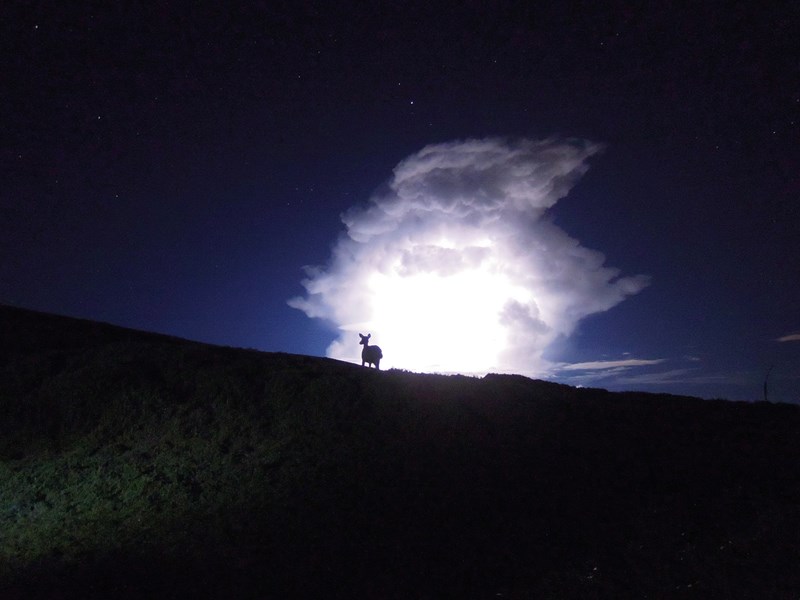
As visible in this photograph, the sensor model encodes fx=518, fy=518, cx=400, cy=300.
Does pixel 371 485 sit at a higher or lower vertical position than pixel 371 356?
lower

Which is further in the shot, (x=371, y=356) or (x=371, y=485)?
(x=371, y=356)

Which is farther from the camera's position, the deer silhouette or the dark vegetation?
the deer silhouette

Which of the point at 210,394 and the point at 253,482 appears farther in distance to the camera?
the point at 210,394

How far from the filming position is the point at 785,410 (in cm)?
2056

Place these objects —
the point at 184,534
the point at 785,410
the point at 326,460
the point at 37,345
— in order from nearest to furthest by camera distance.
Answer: the point at 184,534 → the point at 326,460 → the point at 785,410 → the point at 37,345

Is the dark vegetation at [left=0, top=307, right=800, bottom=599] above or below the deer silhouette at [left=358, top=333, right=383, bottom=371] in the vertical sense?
below

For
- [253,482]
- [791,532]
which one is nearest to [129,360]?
[253,482]

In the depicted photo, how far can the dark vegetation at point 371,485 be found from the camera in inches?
389

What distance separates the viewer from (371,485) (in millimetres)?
13305

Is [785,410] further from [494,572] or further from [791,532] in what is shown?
[494,572]

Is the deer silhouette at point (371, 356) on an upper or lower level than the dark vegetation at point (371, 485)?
upper

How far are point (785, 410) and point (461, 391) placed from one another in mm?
13009

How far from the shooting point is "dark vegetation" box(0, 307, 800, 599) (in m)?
9.88

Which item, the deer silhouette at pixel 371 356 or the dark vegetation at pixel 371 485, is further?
the deer silhouette at pixel 371 356
